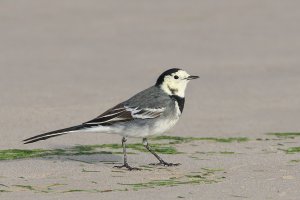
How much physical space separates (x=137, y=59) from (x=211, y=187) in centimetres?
1161

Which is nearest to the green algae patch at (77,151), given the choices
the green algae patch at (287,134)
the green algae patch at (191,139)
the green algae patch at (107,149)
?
the green algae patch at (107,149)

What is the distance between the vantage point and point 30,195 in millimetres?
10641

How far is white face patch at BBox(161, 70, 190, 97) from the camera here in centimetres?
1302

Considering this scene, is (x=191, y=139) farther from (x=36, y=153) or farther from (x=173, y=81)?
(x=36, y=153)

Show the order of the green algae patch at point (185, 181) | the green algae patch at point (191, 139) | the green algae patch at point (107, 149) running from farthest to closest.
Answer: the green algae patch at point (191, 139) < the green algae patch at point (107, 149) < the green algae patch at point (185, 181)

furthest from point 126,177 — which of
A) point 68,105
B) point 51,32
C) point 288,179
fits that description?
point 51,32

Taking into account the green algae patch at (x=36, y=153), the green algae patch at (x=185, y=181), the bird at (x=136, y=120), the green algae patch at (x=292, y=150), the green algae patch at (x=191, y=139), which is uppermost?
the bird at (x=136, y=120)

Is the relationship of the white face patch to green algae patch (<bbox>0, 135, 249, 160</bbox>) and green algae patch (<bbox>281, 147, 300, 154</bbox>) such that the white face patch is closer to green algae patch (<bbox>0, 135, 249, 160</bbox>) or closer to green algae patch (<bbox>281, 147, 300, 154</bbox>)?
green algae patch (<bbox>0, 135, 249, 160</bbox>)

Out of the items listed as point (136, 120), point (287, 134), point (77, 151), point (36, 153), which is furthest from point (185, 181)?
point (287, 134)

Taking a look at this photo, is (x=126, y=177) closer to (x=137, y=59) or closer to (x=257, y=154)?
(x=257, y=154)

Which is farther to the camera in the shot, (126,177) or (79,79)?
(79,79)

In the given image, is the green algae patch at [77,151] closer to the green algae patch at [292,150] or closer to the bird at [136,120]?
the bird at [136,120]

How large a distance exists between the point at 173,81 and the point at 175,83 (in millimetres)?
36

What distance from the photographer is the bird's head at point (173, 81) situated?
1302 centimetres
